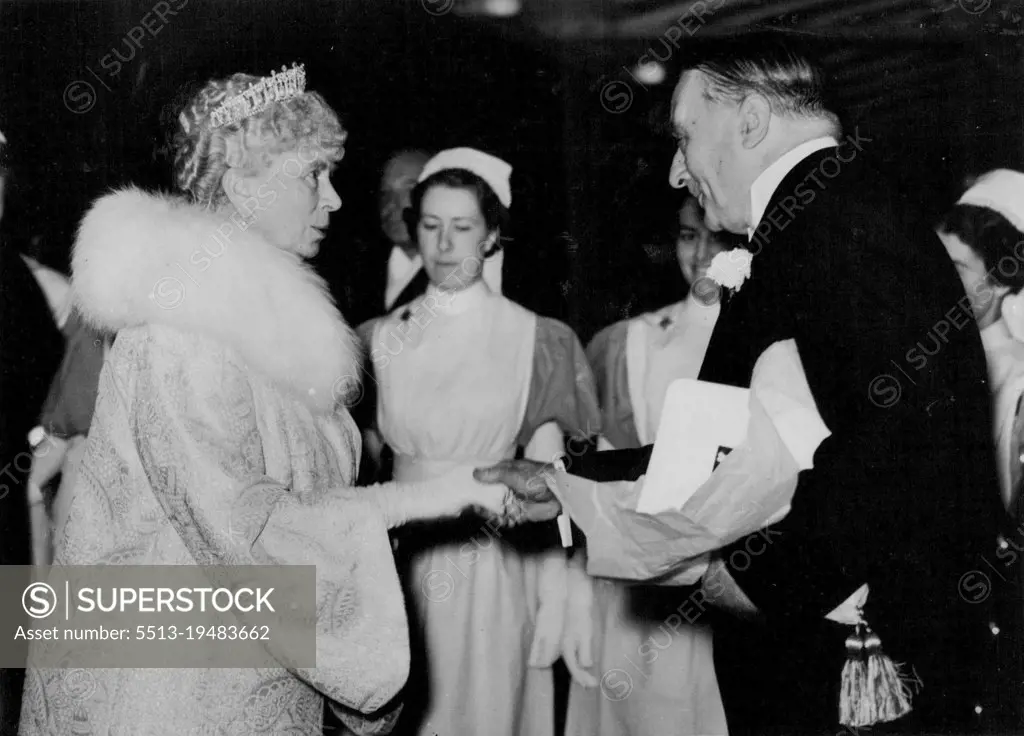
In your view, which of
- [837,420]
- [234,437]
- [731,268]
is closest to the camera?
[234,437]

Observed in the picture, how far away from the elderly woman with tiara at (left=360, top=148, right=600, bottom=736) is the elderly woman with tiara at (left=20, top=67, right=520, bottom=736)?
79 mm

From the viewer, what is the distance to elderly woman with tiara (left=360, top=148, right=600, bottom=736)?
6.02 ft

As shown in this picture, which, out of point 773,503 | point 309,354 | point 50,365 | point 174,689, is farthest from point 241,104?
point 773,503

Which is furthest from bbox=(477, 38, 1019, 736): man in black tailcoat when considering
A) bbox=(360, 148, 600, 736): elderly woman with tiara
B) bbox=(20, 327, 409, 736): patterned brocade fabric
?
bbox=(20, 327, 409, 736): patterned brocade fabric

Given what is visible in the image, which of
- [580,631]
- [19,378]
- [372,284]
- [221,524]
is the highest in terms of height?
[372,284]

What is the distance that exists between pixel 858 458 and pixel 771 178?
0.55 meters

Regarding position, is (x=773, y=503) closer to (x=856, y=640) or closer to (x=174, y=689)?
(x=856, y=640)

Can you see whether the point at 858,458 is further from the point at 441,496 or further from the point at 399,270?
the point at 399,270

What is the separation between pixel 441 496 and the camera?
1.83 m

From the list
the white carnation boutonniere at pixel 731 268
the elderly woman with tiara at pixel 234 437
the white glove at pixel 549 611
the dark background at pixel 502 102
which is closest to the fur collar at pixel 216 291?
the elderly woman with tiara at pixel 234 437

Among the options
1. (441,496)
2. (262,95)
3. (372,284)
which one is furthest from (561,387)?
(262,95)

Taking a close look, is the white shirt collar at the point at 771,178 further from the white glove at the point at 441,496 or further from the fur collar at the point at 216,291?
the fur collar at the point at 216,291

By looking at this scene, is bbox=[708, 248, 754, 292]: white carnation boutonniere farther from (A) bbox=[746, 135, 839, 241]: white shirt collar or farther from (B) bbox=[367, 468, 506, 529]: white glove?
(B) bbox=[367, 468, 506, 529]: white glove

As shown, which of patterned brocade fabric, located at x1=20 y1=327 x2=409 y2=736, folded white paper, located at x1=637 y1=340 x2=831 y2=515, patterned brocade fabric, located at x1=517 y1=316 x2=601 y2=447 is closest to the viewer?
patterned brocade fabric, located at x1=20 y1=327 x2=409 y2=736
